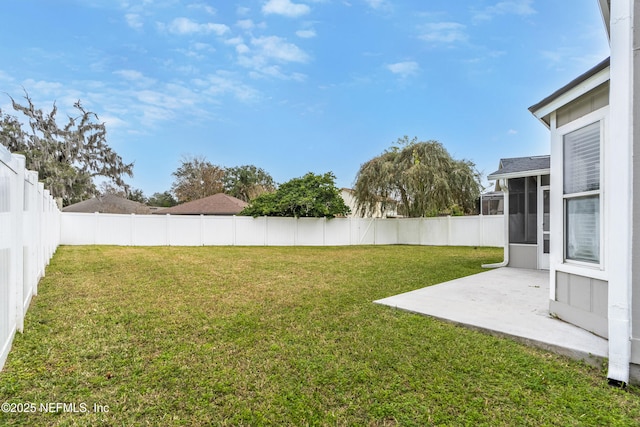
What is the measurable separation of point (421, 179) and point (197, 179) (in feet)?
92.7

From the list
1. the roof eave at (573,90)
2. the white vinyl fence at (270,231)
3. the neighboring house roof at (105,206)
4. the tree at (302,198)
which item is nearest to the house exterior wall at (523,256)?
the roof eave at (573,90)

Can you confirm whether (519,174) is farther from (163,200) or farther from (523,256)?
(163,200)

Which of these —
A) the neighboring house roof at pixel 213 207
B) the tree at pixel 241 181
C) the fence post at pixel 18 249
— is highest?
the tree at pixel 241 181

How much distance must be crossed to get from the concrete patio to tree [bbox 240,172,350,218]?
1128 centimetres

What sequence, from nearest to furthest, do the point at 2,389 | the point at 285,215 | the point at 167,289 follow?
the point at 2,389, the point at 167,289, the point at 285,215

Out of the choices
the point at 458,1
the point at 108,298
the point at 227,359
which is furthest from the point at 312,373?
the point at 458,1

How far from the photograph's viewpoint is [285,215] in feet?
58.5

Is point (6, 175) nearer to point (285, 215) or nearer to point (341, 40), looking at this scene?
point (341, 40)

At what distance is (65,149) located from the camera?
23.3m

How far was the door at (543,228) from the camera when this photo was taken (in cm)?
759

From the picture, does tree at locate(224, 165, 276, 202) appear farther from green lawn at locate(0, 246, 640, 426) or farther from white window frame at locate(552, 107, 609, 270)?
white window frame at locate(552, 107, 609, 270)

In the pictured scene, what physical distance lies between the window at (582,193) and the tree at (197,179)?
1414 inches

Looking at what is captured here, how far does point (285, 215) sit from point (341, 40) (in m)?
9.04

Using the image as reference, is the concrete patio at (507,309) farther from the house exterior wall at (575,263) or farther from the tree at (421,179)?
the tree at (421,179)
